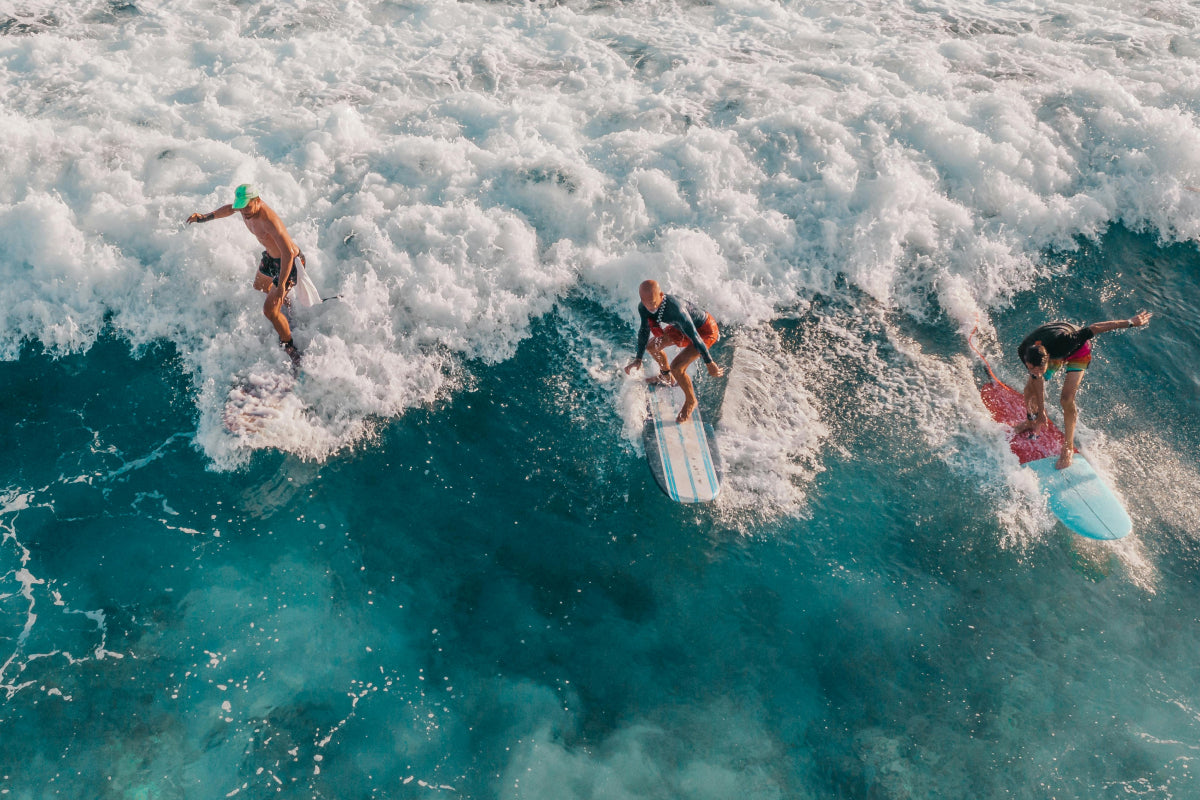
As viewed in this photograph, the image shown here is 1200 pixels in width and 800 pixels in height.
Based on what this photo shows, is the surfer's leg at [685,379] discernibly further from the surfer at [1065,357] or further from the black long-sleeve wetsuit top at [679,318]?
the surfer at [1065,357]

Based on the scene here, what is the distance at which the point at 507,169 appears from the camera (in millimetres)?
10172

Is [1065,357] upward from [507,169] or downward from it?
upward

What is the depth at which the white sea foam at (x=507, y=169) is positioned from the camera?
8531 mm

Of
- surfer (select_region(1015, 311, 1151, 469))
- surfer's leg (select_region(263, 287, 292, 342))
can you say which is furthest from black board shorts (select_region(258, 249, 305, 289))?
surfer (select_region(1015, 311, 1151, 469))

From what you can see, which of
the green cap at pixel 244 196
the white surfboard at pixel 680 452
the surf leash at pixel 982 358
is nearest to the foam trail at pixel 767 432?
the white surfboard at pixel 680 452

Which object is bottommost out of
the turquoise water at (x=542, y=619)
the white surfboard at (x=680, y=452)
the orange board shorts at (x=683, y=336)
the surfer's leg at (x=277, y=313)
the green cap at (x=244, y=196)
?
the turquoise water at (x=542, y=619)

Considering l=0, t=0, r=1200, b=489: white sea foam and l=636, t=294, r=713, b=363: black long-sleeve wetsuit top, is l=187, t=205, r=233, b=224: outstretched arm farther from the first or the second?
l=636, t=294, r=713, b=363: black long-sleeve wetsuit top

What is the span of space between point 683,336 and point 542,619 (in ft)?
11.1

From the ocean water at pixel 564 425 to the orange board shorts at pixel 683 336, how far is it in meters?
0.90

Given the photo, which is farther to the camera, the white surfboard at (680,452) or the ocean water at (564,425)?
the white surfboard at (680,452)

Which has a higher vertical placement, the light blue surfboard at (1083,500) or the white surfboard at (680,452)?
the light blue surfboard at (1083,500)

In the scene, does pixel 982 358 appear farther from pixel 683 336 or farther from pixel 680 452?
pixel 680 452

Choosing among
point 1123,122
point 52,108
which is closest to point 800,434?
point 1123,122

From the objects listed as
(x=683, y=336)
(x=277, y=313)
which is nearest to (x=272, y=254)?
(x=277, y=313)
